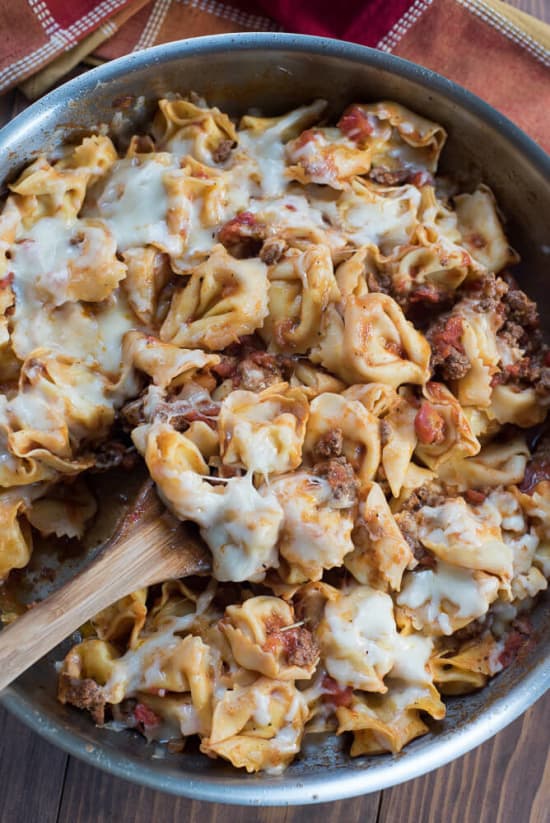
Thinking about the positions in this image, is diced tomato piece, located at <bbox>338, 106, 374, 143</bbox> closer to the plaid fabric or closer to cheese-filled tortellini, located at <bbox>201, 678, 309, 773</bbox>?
the plaid fabric

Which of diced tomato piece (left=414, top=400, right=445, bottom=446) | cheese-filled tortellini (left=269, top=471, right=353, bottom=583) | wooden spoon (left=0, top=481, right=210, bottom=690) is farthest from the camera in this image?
diced tomato piece (left=414, top=400, right=445, bottom=446)

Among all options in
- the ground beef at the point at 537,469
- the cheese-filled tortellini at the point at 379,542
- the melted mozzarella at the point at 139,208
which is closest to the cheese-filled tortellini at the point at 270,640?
the cheese-filled tortellini at the point at 379,542

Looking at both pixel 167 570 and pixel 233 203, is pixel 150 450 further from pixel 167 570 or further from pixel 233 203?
pixel 233 203

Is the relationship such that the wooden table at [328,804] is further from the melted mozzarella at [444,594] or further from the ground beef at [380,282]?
the ground beef at [380,282]

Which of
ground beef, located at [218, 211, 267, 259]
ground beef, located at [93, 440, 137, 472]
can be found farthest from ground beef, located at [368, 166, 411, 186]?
ground beef, located at [93, 440, 137, 472]

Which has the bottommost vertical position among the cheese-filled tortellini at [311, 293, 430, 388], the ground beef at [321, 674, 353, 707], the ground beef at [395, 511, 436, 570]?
the ground beef at [321, 674, 353, 707]
